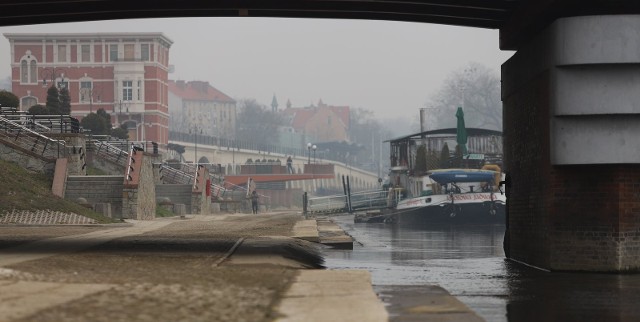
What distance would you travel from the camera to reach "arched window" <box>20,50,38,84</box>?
132m

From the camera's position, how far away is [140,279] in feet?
51.4

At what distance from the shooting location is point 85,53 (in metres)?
135

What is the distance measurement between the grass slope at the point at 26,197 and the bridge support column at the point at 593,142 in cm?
2398

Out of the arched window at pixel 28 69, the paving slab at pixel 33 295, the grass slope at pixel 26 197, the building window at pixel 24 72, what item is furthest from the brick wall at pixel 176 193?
the building window at pixel 24 72

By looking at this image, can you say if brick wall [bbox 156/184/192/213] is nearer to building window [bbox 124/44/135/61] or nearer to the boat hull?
the boat hull

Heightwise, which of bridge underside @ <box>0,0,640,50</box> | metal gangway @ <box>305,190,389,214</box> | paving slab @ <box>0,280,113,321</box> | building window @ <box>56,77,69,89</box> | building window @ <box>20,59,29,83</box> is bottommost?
metal gangway @ <box>305,190,389,214</box>

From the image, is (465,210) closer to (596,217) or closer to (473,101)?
(596,217)

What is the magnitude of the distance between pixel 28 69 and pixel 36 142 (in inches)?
3253

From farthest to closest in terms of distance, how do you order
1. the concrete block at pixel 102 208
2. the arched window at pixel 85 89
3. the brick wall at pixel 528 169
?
the arched window at pixel 85 89 → the concrete block at pixel 102 208 → the brick wall at pixel 528 169

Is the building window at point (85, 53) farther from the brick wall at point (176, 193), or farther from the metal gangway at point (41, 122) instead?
the metal gangway at point (41, 122)

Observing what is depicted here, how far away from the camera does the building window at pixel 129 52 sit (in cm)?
13588

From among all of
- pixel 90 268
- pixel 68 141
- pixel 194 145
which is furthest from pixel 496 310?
pixel 194 145

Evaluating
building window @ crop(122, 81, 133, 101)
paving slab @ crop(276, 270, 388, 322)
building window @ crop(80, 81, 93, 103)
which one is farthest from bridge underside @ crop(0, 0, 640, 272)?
building window @ crop(80, 81, 93, 103)

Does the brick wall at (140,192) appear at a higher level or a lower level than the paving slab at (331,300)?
higher
